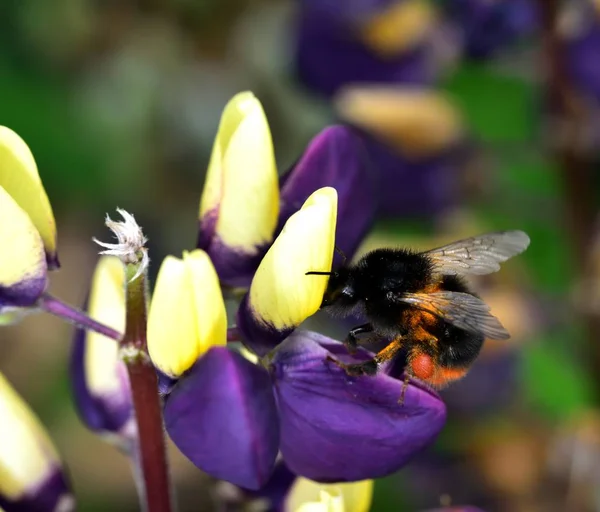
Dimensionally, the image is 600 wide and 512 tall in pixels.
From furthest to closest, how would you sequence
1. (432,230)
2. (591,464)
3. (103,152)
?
(103,152)
(432,230)
(591,464)

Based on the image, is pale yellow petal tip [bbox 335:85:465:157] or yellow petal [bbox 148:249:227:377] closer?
yellow petal [bbox 148:249:227:377]

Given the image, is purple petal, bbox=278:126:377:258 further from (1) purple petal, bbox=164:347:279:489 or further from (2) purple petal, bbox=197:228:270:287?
(1) purple petal, bbox=164:347:279:489

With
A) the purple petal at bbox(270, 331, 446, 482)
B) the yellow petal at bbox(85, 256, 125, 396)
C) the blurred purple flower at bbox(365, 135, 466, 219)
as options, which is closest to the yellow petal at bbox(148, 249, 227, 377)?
the purple petal at bbox(270, 331, 446, 482)

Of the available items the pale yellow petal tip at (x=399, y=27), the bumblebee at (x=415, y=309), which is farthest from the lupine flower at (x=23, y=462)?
the pale yellow petal tip at (x=399, y=27)

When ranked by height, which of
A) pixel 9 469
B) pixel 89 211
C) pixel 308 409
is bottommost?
pixel 89 211

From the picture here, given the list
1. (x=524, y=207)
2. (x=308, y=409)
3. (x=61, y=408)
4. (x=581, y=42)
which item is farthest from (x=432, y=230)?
(x=308, y=409)

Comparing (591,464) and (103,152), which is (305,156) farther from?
(103,152)

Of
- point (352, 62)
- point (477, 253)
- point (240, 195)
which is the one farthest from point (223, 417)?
point (352, 62)
